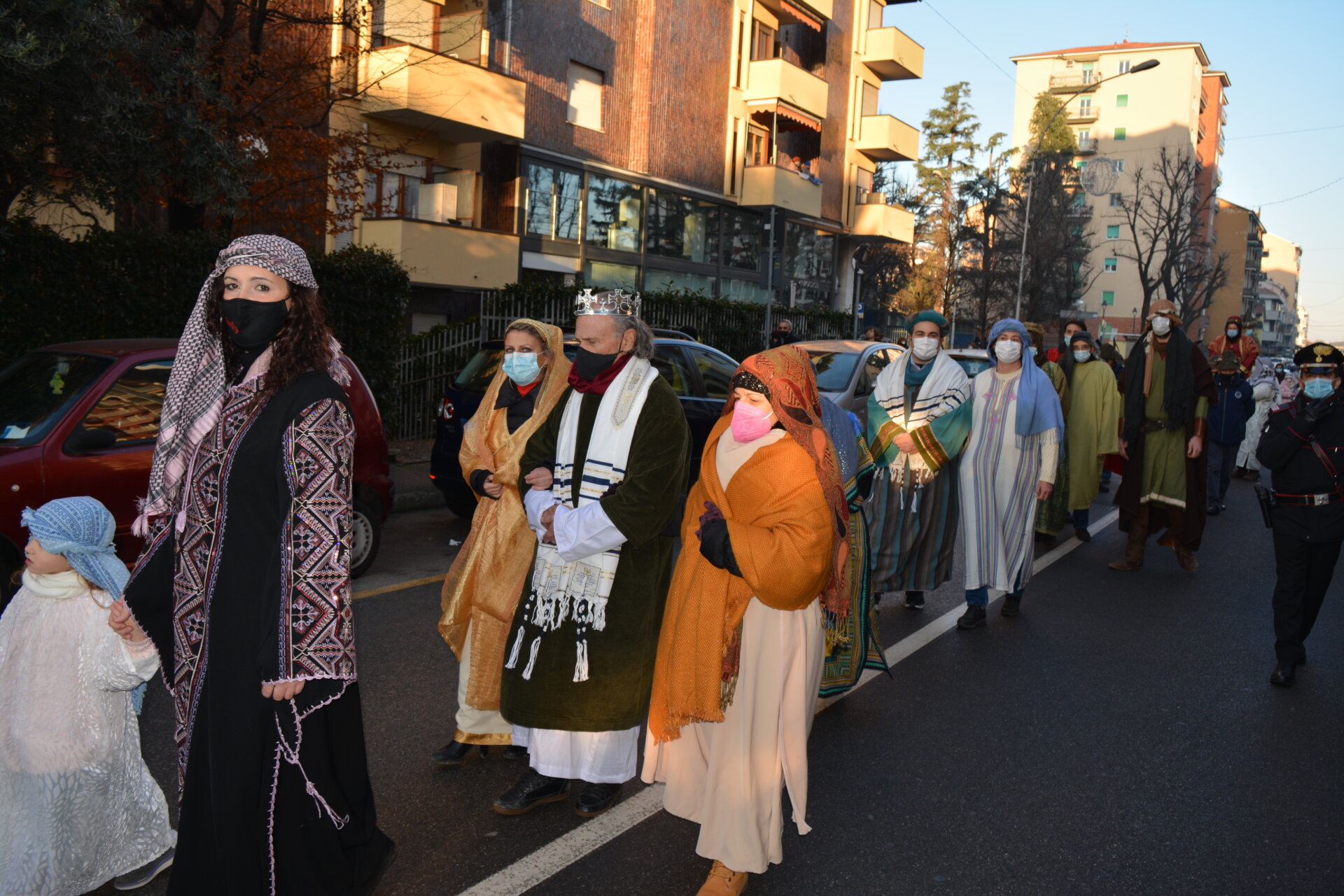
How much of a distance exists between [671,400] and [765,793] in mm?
1376

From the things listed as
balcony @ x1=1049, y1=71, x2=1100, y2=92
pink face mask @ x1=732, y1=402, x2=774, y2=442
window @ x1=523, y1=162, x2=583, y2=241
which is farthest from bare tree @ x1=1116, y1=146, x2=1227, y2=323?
pink face mask @ x1=732, y1=402, x2=774, y2=442

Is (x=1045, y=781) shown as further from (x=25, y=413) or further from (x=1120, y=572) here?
(x=25, y=413)

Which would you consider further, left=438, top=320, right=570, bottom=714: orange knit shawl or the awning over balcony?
the awning over balcony

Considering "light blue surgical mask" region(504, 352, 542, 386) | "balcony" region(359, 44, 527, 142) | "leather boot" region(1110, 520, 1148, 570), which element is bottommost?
"leather boot" region(1110, 520, 1148, 570)

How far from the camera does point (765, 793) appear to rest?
334 centimetres

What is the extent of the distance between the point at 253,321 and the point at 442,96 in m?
17.1

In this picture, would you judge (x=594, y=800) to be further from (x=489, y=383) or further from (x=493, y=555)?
(x=489, y=383)

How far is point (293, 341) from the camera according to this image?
2758mm

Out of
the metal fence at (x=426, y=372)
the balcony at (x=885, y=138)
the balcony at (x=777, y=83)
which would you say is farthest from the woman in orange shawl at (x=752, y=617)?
the balcony at (x=885, y=138)

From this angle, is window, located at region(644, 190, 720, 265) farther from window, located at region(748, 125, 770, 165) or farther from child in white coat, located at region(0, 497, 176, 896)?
child in white coat, located at region(0, 497, 176, 896)

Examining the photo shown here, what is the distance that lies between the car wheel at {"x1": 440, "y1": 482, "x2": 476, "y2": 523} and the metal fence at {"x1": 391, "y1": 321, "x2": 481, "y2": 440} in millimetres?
5016

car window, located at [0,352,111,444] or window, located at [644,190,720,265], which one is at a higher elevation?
window, located at [644,190,720,265]

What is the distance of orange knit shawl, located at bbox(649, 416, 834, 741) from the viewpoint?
10.4ft

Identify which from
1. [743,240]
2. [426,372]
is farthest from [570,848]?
[743,240]
